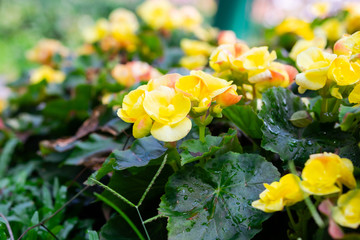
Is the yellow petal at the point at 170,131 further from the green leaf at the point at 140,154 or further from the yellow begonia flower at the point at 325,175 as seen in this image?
the yellow begonia flower at the point at 325,175

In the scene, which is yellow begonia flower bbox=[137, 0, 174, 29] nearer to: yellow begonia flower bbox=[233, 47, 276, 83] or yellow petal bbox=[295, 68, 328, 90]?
yellow begonia flower bbox=[233, 47, 276, 83]

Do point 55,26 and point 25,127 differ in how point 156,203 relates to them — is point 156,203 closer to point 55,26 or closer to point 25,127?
point 25,127

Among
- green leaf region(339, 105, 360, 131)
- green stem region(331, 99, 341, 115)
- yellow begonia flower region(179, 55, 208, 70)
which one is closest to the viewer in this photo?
green leaf region(339, 105, 360, 131)

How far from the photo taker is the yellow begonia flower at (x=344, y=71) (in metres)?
0.64

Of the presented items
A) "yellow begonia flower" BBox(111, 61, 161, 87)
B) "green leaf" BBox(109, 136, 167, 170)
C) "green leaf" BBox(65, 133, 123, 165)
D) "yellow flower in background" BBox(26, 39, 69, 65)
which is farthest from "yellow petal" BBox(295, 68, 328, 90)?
"yellow flower in background" BBox(26, 39, 69, 65)

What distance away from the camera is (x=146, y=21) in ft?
7.20

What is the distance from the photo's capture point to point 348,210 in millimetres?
498

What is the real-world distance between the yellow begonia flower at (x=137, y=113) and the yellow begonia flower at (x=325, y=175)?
0.93 feet

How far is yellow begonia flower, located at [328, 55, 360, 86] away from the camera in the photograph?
642mm

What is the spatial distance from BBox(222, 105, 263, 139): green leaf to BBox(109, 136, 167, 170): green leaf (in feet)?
0.55

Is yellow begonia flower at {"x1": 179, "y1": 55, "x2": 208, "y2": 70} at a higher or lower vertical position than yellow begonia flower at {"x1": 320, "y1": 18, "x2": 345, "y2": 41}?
lower

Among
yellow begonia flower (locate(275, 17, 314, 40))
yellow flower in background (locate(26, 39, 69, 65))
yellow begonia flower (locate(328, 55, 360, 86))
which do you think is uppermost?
yellow begonia flower (locate(328, 55, 360, 86))

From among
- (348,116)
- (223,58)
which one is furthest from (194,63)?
(348,116)

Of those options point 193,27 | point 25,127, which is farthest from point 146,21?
point 25,127
